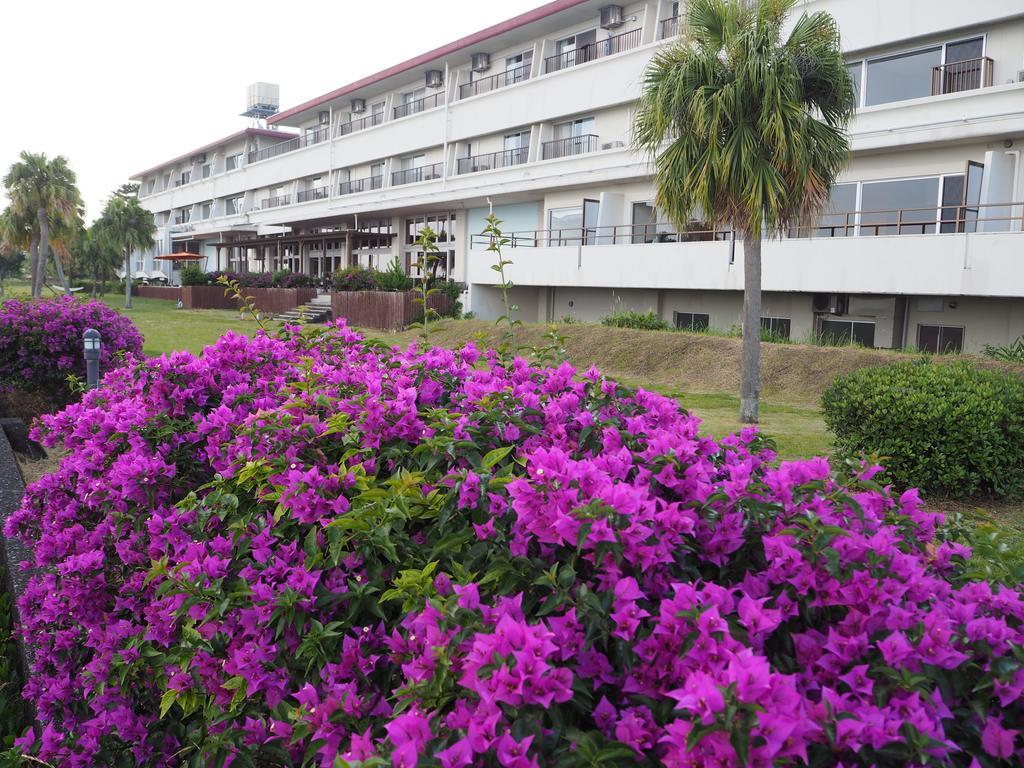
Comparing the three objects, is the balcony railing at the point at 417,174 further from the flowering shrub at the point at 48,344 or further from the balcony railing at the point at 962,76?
the flowering shrub at the point at 48,344

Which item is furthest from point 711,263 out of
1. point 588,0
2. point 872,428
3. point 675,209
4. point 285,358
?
point 285,358

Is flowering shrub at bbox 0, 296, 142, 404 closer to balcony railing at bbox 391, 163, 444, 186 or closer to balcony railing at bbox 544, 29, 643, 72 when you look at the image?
balcony railing at bbox 544, 29, 643, 72

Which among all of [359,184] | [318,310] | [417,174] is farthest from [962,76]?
[359,184]

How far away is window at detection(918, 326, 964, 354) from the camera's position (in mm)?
19469

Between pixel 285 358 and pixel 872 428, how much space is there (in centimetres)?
588

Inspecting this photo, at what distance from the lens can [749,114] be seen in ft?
40.0

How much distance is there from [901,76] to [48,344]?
2069 centimetres

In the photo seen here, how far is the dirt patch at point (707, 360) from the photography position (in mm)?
16375

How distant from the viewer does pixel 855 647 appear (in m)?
1.72

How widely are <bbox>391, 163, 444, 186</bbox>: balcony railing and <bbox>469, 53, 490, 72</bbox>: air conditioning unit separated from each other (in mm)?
4385

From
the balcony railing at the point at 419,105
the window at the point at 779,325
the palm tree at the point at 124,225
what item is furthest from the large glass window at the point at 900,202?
the palm tree at the point at 124,225

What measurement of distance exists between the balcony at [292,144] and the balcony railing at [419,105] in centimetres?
670

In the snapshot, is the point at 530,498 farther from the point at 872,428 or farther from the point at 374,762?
the point at 872,428

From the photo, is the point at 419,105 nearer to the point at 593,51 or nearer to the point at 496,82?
the point at 496,82
